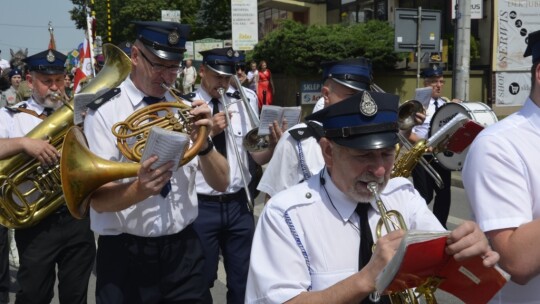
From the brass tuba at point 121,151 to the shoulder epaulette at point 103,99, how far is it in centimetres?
19

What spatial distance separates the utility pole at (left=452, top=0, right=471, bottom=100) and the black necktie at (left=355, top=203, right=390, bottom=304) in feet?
36.6

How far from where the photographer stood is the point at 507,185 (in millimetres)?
2203

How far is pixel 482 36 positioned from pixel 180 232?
56.9 ft

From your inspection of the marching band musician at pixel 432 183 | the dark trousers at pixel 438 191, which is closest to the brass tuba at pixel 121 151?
the marching band musician at pixel 432 183

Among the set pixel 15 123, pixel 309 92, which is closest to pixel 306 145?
pixel 15 123

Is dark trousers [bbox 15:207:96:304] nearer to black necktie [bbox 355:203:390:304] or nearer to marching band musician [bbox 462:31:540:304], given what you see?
black necktie [bbox 355:203:390:304]

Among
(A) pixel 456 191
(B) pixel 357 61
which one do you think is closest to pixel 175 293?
(B) pixel 357 61

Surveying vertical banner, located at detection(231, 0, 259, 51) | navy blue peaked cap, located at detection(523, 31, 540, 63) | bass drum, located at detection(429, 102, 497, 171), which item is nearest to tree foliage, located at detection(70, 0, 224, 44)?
vertical banner, located at detection(231, 0, 259, 51)

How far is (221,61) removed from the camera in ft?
16.1

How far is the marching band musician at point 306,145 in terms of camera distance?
382 cm

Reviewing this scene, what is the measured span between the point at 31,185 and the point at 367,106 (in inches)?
113

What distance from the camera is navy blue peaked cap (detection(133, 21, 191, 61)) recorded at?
3348 mm

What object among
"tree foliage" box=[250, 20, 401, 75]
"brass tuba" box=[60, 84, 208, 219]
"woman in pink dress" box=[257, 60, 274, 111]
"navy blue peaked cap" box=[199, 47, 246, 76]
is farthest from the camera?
"woman in pink dress" box=[257, 60, 274, 111]

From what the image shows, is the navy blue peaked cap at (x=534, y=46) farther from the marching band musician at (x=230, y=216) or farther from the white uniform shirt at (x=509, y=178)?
the marching band musician at (x=230, y=216)
